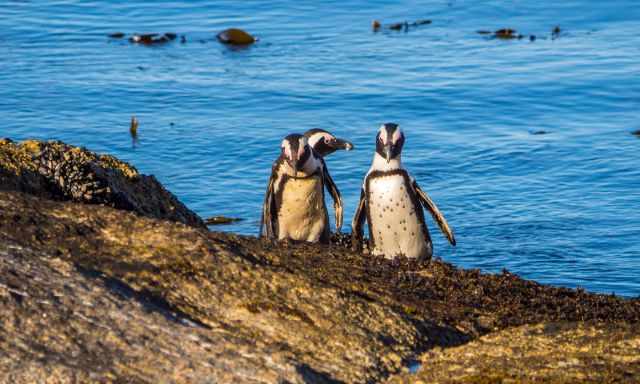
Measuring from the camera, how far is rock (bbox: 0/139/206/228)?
7969mm

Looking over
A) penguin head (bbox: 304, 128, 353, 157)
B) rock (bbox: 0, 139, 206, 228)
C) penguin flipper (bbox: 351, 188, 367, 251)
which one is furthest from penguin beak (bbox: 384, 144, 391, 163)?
rock (bbox: 0, 139, 206, 228)

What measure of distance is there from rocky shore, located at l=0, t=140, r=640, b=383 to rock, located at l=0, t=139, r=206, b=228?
117cm

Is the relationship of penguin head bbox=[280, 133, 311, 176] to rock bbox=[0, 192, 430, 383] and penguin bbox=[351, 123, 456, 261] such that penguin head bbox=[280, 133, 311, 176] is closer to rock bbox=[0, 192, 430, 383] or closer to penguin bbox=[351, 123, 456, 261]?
penguin bbox=[351, 123, 456, 261]

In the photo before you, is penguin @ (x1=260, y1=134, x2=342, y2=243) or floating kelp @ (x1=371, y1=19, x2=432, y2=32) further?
floating kelp @ (x1=371, y1=19, x2=432, y2=32)

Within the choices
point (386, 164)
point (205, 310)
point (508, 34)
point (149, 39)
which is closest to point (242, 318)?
point (205, 310)

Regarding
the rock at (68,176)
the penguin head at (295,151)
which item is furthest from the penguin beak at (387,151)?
the rock at (68,176)

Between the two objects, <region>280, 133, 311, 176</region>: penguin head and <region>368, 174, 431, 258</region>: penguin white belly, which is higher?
<region>280, 133, 311, 176</region>: penguin head

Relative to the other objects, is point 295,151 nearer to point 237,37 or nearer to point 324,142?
point 324,142

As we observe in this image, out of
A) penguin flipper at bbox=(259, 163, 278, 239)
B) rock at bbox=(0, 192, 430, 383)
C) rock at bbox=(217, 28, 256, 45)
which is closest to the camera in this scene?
rock at bbox=(0, 192, 430, 383)

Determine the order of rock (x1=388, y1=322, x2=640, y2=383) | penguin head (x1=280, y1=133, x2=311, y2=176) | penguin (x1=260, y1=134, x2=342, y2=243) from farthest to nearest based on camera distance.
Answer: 1. penguin (x1=260, y1=134, x2=342, y2=243)
2. penguin head (x1=280, y1=133, x2=311, y2=176)
3. rock (x1=388, y1=322, x2=640, y2=383)

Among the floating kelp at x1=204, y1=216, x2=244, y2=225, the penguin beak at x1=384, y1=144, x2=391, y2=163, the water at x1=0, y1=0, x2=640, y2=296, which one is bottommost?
the floating kelp at x1=204, y1=216, x2=244, y2=225

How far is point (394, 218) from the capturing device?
990cm

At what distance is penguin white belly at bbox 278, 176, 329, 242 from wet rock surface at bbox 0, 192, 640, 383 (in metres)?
3.25

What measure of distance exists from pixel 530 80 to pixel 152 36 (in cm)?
787
